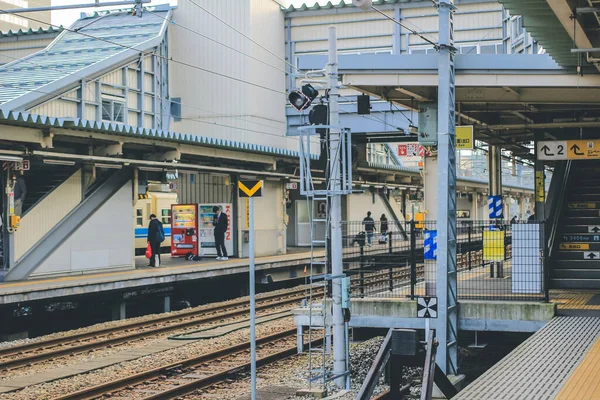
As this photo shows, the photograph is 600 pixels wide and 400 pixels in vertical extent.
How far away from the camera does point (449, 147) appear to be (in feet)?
37.1

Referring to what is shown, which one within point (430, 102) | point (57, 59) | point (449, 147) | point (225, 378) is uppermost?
point (57, 59)

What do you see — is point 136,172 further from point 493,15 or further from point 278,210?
point 493,15

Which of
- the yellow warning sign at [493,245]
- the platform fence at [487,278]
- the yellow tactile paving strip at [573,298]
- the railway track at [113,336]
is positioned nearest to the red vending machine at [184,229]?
the railway track at [113,336]

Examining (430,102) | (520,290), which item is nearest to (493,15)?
(430,102)

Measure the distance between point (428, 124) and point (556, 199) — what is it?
A: 19.4 feet

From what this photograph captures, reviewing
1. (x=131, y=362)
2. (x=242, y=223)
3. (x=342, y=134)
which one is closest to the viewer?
(x=342, y=134)

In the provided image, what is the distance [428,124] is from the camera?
43.6ft

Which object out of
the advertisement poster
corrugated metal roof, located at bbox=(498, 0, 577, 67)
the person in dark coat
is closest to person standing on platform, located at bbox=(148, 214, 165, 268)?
the person in dark coat

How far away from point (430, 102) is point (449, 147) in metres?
2.38

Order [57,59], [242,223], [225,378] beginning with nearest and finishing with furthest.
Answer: [225,378] → [242,223] → [57,59]

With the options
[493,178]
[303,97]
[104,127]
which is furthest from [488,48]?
[303,97]

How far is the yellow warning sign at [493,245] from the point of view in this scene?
43.6 ft

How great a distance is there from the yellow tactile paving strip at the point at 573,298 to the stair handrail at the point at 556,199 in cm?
184

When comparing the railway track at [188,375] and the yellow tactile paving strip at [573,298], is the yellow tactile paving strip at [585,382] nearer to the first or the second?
the yellow tactile paving strip at [573,298]
